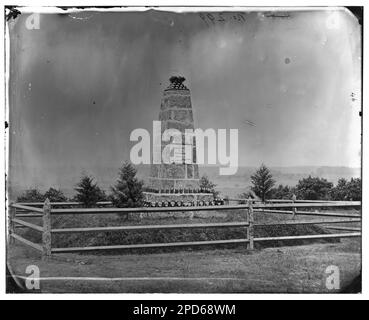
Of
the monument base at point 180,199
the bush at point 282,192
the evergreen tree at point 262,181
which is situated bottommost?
the monument base at point 180,199

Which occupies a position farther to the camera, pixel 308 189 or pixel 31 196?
pixel 308 189

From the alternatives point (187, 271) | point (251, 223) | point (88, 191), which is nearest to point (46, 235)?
point (88, 191)

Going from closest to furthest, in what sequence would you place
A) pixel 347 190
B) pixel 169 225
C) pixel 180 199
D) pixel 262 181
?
pixel 169 225, pixel 262 181, pixel 347 190, pixel 180 199

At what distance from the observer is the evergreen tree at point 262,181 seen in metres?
7.66

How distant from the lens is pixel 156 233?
25.1 ft

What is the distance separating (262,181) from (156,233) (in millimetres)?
1896

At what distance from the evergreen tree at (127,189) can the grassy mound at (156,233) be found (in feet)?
0.99

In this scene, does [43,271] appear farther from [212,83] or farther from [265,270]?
[212,83]

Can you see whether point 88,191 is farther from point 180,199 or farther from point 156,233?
point 180,199

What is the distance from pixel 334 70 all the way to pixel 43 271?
5.41 m

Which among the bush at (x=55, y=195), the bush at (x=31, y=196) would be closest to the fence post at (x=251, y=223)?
the bush at (x=55, y=195)

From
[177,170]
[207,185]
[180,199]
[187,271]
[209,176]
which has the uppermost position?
[177,170]

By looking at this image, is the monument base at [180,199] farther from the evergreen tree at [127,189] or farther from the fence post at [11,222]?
the fence post at [11,222]

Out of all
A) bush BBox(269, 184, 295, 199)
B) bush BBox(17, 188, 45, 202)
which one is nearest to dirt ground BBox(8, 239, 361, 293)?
bush BBox(17, 188, 45, 202)
